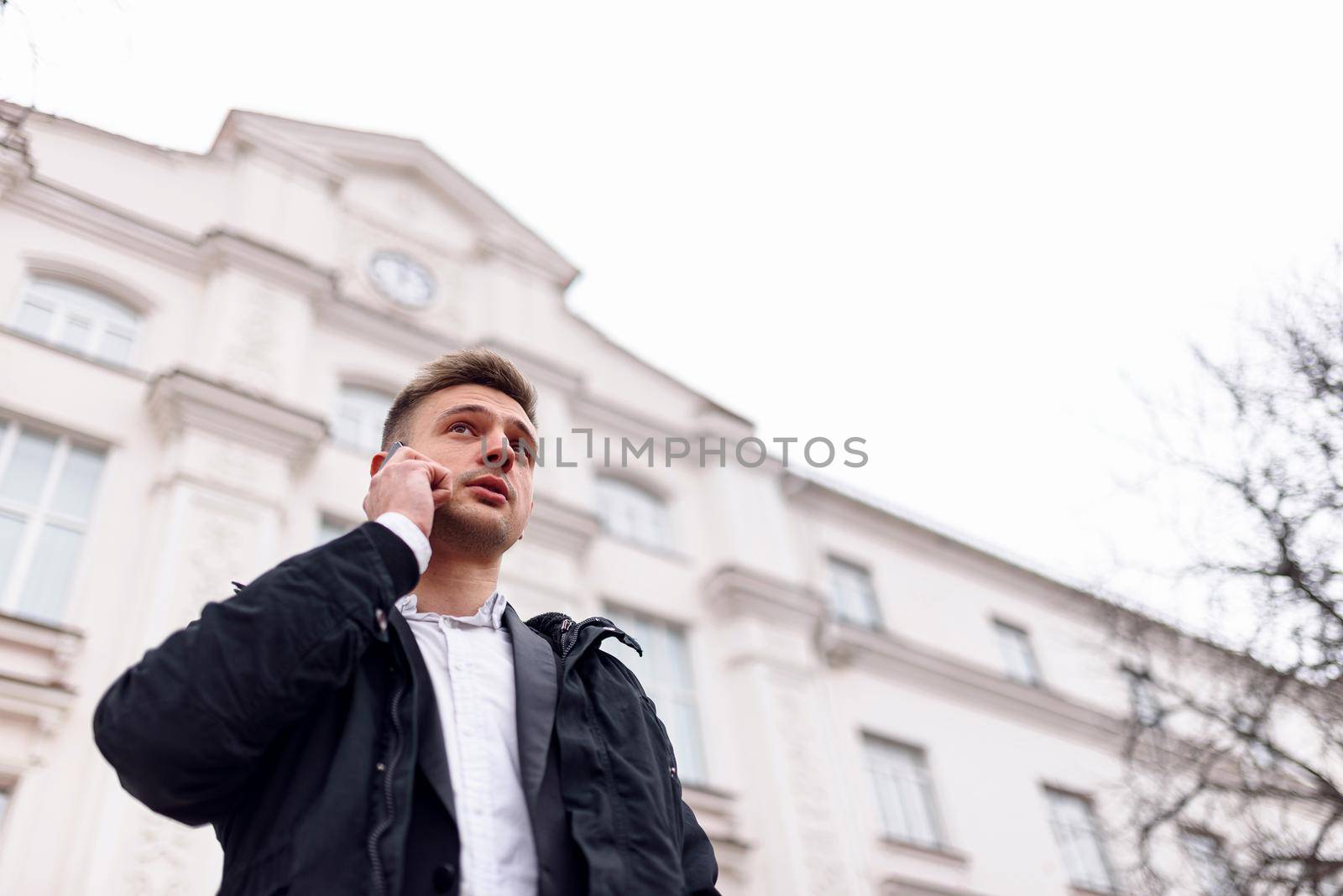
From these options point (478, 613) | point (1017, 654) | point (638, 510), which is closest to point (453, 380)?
point (478, 613)

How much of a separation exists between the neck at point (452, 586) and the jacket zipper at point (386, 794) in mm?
341

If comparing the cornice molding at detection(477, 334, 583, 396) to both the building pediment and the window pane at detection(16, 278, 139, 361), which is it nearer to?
the building pediment

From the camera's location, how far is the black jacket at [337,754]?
1.83 meters

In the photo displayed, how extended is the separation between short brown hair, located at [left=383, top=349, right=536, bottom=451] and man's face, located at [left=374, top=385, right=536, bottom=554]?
A: 0.03 m

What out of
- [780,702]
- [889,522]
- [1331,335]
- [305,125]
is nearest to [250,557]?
[780,702]

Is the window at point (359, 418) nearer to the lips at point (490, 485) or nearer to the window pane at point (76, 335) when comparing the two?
the window pane at point (76, 335)

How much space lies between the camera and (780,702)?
12844mm

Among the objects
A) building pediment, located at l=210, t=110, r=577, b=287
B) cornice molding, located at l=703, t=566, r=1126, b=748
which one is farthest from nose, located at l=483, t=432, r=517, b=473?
building pediment, located at l=210, t=110, r=577, b=287

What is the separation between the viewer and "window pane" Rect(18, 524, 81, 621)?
875cm

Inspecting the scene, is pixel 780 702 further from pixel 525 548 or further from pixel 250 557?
pixel 250 557

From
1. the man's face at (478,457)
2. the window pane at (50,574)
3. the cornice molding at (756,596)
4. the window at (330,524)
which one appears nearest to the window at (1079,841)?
the cornice molding at (756,596)

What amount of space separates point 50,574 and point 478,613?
799 cm

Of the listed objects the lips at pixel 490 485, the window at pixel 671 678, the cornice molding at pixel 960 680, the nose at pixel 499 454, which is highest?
the cornice molding at pixel 960 680

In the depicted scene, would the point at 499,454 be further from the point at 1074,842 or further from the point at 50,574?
the point at 1074,842
